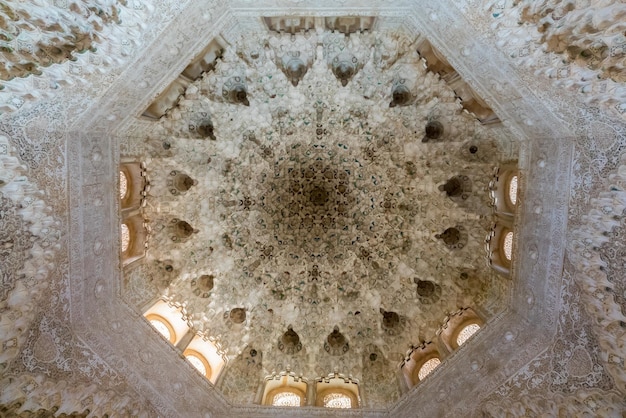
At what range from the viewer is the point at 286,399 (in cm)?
874

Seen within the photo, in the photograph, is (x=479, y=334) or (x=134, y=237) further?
(x=134, y=237)

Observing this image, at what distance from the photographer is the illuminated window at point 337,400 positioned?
862 cm

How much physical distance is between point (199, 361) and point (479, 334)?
5647 millimetres

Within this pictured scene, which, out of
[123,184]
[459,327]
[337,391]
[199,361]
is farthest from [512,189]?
[123,184]

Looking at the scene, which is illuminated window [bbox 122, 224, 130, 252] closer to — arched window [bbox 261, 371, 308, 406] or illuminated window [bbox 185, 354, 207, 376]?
illuminated window [bbox 185, 354, 207, 376]

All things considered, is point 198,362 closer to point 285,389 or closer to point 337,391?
point 285,389

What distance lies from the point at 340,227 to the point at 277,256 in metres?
1.70

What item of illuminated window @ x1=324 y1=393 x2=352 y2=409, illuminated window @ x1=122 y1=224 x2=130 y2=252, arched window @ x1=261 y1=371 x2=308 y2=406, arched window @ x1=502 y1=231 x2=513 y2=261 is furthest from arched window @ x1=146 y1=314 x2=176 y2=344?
arched window @ x1=502 y1=231 x2=513 y2=261

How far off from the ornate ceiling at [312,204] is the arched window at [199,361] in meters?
0.50

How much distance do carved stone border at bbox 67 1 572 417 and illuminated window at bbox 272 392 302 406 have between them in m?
0.95

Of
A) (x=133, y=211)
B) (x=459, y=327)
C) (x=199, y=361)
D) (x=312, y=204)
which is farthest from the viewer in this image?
(x=312, y=204)

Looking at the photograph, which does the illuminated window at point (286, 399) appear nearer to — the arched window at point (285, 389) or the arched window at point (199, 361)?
the arched window at point (285, 389)

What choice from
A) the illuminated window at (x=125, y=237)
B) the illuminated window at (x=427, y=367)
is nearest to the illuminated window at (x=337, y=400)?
the illuminated window at (x=427, y=367)

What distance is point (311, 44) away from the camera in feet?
26.0
